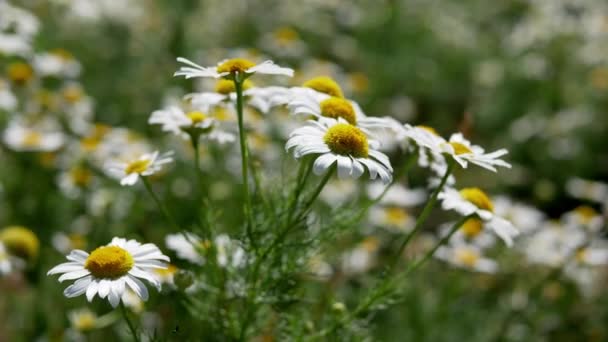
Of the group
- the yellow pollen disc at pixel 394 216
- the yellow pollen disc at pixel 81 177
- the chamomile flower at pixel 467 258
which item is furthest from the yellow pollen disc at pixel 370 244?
the yellow pollen disc at pixel 81 177

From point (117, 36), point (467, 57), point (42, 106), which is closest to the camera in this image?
point (42, 106)

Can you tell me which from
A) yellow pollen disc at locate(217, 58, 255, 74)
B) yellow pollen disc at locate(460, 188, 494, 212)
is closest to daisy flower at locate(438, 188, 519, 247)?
yellow pollen disc at locate(460, 188, 494, 212)

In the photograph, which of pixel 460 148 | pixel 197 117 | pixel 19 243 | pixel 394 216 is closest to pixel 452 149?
pixel 460 148

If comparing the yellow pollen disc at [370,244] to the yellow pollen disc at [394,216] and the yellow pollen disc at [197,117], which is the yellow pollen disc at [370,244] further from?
the yellow pollen disc at [197,117]

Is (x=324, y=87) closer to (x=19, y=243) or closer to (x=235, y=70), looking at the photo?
(x=235, y=70)

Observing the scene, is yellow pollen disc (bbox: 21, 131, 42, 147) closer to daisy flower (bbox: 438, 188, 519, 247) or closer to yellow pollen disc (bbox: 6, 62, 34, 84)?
yellow pollen disc (bbox: 6, 62, 34, 84)

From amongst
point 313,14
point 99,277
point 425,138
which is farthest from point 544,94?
point 99,277

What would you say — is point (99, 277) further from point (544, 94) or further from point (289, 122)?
point (544, 94)

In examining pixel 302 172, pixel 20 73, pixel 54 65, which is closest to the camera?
pixel 302 172
